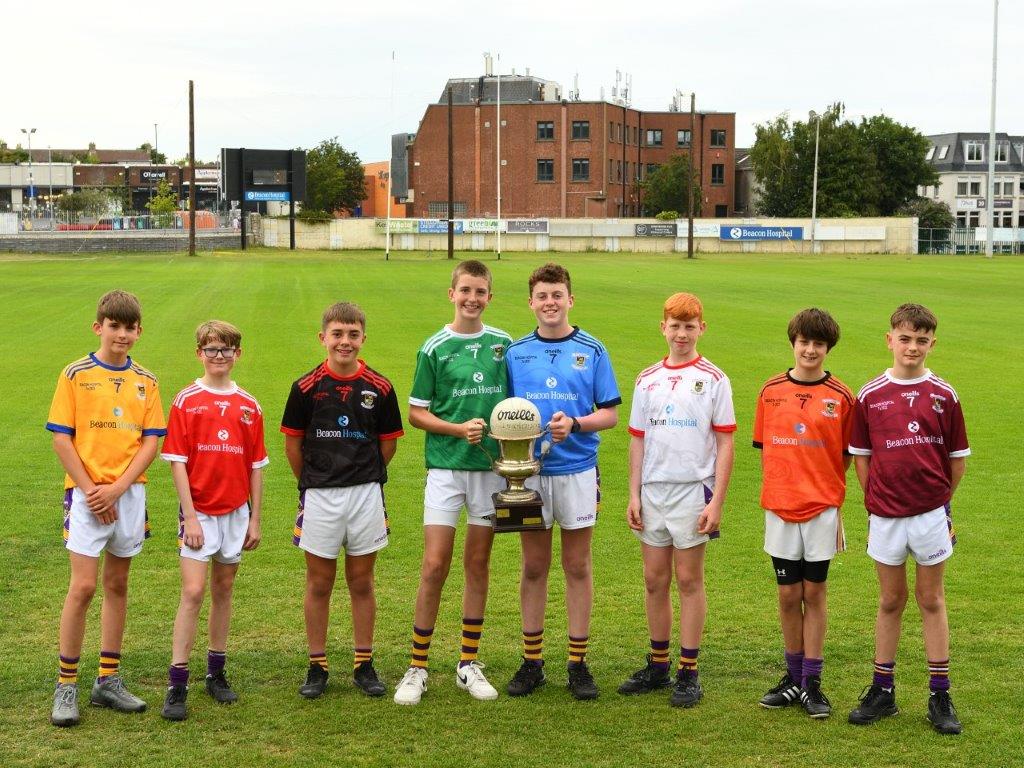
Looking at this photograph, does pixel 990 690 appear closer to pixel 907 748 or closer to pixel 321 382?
pixel 907 748

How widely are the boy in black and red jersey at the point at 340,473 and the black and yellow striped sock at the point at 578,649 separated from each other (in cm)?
97

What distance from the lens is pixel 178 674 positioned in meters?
5.62

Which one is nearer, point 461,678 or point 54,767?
point 54,767

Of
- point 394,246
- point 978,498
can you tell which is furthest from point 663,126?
point 978,498

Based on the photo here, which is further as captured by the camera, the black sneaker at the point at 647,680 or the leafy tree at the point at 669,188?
the leafy tree at the point at 669,188

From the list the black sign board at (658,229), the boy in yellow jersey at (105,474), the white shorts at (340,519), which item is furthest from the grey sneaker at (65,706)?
the black sign board at (658,229)

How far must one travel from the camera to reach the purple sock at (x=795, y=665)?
227 inches

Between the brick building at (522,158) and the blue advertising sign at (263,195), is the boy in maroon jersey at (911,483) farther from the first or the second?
the brick building at (522,158)

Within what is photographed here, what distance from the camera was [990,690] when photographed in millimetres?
5910

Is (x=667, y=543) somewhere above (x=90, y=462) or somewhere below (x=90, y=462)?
below

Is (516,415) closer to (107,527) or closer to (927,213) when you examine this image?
(107,527)

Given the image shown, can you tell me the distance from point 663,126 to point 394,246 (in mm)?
37884

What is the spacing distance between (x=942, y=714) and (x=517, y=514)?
85.1 inches

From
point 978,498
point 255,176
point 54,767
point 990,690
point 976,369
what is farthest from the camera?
point 255,176
